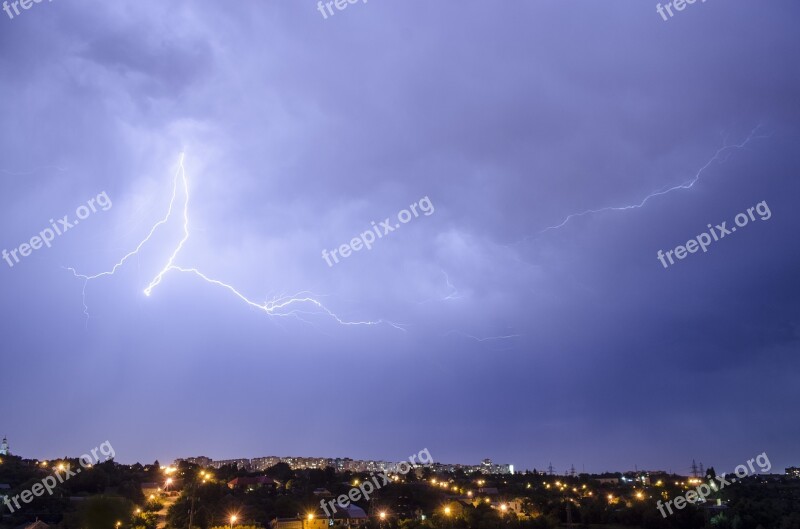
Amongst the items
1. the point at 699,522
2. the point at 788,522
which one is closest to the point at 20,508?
the point at 699,522

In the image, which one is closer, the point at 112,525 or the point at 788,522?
the point at 112,525

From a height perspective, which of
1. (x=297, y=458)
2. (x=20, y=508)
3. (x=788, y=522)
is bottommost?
(x=788, y=522)

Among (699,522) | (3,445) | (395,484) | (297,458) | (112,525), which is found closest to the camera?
(112,525)

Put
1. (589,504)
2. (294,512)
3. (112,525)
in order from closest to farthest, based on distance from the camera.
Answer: (112,525)
(294,512)
(589,504)

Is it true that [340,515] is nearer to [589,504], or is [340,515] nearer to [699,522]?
[589,504]

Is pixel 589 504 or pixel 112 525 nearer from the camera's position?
pixel 112 525

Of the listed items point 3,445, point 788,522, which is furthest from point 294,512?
point 3,445

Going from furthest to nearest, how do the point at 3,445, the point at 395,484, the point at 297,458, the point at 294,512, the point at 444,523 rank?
the point at 297,458
the point at 3,445
the point at 395,484
the point at 294,512
the point at 444,523

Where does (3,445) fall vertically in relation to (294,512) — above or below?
above

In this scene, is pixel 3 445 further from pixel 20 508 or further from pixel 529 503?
pixel 529 503
